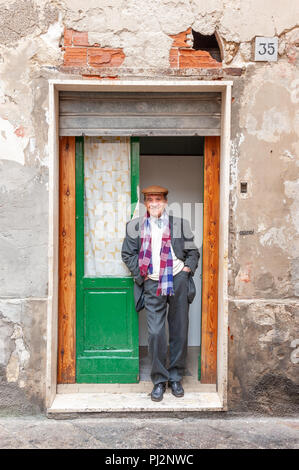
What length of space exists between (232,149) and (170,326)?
177 centimetres

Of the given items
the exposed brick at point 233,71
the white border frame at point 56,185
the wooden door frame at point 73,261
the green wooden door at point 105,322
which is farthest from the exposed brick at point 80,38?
the exposed brick at point 233,71

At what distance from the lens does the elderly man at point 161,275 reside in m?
4.52

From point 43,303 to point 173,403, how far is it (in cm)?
149

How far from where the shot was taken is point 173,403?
174 inches

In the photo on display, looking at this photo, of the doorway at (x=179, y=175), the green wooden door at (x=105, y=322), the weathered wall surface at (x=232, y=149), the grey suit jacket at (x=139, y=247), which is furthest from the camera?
the doorway at (x=179, y=175)

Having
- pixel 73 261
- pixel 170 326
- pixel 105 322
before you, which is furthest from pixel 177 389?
pixel 73 261

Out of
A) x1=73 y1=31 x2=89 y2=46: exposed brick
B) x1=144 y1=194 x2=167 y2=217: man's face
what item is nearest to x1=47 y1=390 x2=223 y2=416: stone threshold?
x1=144 y1=194 x2=167 y2=217: man's face

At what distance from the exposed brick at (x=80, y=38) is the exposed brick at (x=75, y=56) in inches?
1.6

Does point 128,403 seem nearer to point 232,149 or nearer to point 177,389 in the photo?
point 177,389

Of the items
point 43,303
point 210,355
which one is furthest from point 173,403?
point 43,303

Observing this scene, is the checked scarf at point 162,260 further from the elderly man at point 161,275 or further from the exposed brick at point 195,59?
the exposed brick at point 195,59

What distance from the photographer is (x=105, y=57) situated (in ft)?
14.0

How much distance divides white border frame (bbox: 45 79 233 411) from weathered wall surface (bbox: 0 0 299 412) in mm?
66

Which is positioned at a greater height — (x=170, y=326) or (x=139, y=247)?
(x=139, y=247)
